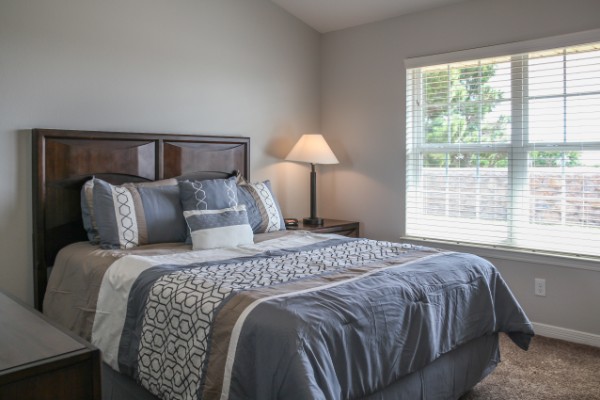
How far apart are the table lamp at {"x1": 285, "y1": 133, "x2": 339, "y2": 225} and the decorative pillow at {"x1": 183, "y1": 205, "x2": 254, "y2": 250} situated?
1189mm

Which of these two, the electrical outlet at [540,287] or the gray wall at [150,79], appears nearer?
the gray wall at [150,79]

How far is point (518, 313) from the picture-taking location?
257 cm

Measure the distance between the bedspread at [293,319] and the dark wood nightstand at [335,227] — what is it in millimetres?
1191

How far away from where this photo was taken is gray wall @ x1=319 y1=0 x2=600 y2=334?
3.30 meters

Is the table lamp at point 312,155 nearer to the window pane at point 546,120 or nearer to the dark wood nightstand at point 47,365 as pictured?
the window pane at point 546,120

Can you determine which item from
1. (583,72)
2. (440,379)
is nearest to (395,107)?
(583,72)

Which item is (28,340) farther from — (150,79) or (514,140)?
(514,140)

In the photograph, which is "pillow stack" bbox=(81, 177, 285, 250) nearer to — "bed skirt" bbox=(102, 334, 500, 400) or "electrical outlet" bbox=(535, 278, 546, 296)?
"bed skirt" bbox=(102, 334, 500, 400)

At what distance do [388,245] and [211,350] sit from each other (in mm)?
1392

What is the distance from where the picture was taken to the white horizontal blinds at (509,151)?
3256mm

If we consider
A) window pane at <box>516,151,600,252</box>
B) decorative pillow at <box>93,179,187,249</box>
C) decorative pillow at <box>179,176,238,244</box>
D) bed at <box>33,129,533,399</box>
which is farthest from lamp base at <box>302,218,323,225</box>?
window pane at <box>516,151,600,252</box>

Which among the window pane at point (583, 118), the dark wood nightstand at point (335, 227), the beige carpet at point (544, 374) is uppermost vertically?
the window pane at point (583, 118)

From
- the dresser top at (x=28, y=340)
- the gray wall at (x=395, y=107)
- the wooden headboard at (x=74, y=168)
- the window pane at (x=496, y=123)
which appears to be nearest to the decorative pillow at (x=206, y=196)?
the wooden headboard at (x=74, y=168)

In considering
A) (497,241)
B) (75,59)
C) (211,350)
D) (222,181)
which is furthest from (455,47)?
(211,350)
